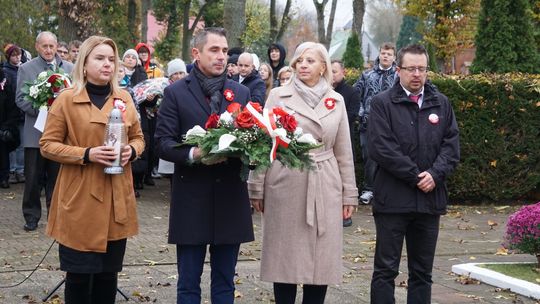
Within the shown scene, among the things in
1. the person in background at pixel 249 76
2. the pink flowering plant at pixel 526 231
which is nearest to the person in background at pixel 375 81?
the person in background at pixel 249 76

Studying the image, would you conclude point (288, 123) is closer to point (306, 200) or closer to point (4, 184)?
point (306, 200)

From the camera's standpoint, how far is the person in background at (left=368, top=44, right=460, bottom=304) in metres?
6.91

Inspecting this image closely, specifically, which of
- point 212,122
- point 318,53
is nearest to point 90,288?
point 212,122

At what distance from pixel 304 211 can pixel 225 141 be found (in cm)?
122

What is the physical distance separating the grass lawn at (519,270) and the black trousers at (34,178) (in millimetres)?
5266

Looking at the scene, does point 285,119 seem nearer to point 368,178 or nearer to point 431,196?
point 431,196

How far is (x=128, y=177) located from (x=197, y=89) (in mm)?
805

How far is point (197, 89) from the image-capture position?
6418 mm

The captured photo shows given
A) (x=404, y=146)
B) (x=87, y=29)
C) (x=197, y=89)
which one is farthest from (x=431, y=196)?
(x=87, y=29)

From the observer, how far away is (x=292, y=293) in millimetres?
6879

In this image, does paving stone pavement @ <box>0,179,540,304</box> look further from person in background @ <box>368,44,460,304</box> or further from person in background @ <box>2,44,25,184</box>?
person in background @ <box>2,44,25,184</box>

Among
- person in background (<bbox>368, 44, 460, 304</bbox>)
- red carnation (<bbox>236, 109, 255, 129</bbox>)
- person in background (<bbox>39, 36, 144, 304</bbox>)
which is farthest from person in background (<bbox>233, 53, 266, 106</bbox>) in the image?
red carnation (<bbox>236, 109, 255, 129</bbox>)

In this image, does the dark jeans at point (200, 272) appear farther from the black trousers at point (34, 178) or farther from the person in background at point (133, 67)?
the person in background at point (133, 67)

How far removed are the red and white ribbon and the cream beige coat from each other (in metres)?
1.07
